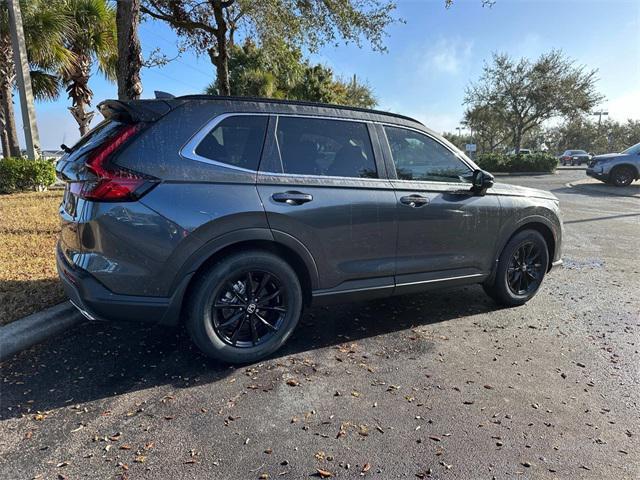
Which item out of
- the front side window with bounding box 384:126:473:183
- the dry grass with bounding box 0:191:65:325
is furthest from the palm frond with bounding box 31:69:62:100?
the front side window with bounding box 384:126:473:183

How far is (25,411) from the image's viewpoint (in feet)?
8.84

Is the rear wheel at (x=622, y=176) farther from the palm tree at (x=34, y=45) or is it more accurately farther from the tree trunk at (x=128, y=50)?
the palm tree at (x=34, y=45)

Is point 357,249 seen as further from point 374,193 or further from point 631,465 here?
point 631,465

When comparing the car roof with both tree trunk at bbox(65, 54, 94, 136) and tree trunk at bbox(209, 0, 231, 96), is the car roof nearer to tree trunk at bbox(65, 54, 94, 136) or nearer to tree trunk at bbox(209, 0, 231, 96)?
tree trunk at bbox(209, 0, 231, 96)

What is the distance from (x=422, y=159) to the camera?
4.00m

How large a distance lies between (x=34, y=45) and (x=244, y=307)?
13073 millimetres

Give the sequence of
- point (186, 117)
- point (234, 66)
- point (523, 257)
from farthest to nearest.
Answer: point (234, 66) < point (523, 257) < point (186, 117)

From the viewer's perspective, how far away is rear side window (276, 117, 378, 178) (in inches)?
132

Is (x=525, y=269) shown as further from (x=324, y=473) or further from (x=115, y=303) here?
(x=115, y=303)

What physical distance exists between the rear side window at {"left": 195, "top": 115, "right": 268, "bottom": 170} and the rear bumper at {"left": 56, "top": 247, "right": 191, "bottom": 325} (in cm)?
86

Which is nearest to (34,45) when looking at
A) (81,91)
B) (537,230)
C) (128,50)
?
(81,91)

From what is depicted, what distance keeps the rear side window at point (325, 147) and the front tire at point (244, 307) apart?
2.44ft

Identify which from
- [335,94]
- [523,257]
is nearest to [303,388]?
[523,257]

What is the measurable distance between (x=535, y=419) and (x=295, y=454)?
1.51 m
